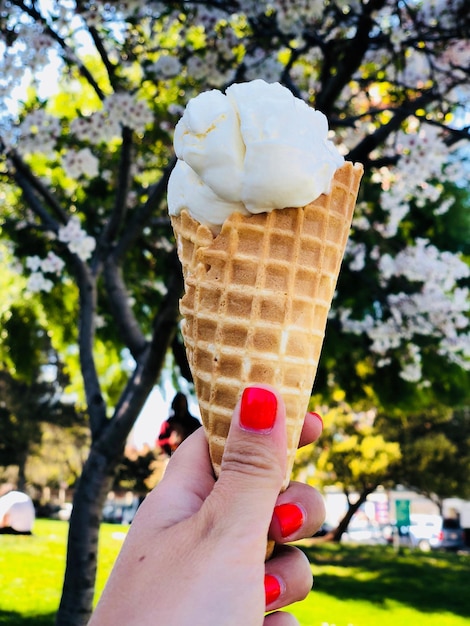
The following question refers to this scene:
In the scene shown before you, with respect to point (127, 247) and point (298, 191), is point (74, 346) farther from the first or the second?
point (298, 191)

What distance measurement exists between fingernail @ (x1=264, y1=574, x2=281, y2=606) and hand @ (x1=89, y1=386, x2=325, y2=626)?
0.25m

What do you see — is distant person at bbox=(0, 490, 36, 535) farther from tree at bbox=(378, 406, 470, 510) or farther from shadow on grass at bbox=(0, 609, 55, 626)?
tree at bbox=(378, 406, 470, 510)

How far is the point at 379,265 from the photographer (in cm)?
763

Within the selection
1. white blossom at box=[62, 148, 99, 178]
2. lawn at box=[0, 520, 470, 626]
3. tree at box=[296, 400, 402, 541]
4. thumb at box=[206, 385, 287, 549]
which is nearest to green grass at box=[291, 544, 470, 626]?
lawn at box=[0, 520, 470, 626]

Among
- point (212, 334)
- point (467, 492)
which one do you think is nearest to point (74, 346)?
point (212, 334)

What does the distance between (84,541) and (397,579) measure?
926cm

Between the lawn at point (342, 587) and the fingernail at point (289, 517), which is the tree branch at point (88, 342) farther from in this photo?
the fingernail at point (289, 517)

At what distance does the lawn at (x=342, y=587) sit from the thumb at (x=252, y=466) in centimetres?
663

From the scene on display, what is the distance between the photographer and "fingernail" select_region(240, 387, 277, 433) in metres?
1.80

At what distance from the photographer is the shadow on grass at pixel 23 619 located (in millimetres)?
7233

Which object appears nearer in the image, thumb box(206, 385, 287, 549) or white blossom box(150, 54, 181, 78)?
thumb box(206, 385, 287, 549)

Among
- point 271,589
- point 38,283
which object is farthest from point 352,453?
point 271,589

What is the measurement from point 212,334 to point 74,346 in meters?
7.95

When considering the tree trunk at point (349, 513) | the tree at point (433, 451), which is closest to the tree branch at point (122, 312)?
the tree at point (433, 451)
